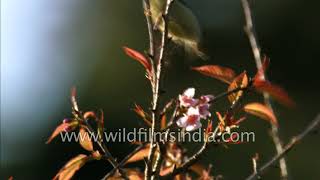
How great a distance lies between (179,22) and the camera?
1.98 metres

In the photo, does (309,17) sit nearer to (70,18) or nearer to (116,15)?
(116,15)

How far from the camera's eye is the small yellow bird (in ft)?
6.49

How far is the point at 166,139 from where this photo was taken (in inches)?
73.0

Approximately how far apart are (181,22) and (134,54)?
0.58 feet

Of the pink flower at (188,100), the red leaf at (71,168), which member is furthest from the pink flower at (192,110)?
the red leaf at (71,168)

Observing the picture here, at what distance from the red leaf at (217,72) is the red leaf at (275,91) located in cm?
14

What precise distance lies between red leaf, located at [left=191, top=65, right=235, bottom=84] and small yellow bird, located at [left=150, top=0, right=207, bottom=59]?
0.61 feet

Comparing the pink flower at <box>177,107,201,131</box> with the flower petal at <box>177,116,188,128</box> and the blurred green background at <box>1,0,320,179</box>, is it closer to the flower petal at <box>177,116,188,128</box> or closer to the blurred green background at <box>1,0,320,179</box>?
the flower petal at <box>177,116,188,128</box>

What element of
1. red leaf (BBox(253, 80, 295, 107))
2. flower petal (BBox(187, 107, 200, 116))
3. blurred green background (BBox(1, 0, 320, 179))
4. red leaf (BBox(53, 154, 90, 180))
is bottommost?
blurred green background (BBox(1, 0, 320, 179))

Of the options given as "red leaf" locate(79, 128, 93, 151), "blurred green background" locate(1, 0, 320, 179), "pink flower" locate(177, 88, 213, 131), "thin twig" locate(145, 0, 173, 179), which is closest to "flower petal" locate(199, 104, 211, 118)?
→ "pink flower" locate(177, 88, 213, 131)

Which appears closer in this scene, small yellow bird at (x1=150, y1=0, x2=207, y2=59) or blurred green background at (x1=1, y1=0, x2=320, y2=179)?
small yellow bird at (x1=150, y1=0, x2=207, y2=59)

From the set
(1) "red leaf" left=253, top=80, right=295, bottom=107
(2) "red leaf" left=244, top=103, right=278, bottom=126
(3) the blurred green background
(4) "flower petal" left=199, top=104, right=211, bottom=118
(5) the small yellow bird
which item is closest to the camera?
(1) "red leaf" left=253, top=80, right=295, bottom=107

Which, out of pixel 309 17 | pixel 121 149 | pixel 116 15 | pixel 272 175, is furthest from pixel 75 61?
pixel 272 175

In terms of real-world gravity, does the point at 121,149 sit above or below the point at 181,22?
below
